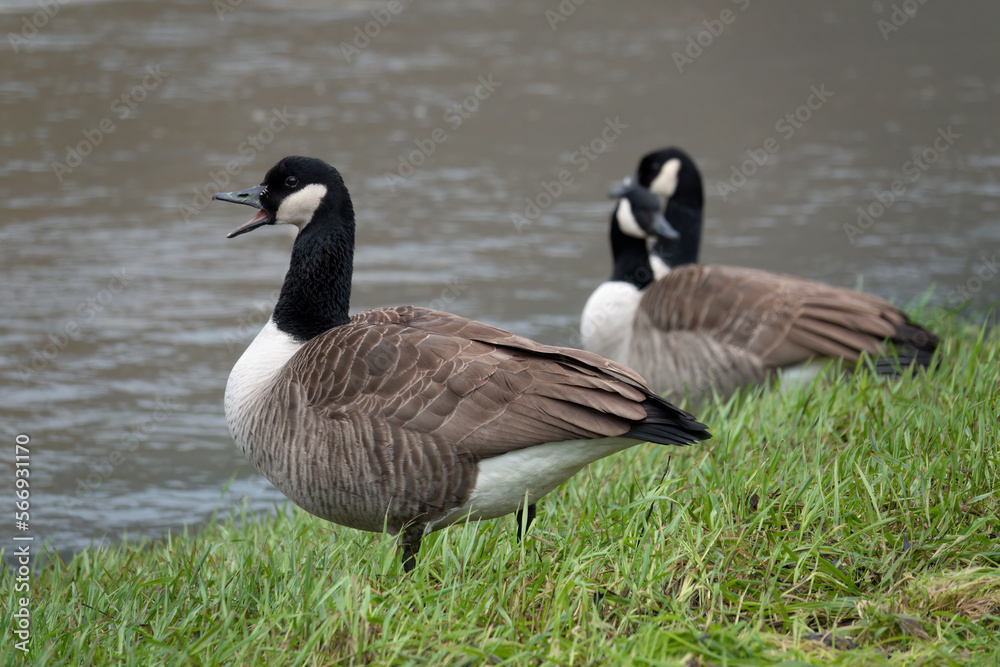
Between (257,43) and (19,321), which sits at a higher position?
(257,43)

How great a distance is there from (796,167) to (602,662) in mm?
8820

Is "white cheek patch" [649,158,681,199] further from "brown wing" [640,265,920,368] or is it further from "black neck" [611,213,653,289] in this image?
"brown wing" [640,265,920,368]

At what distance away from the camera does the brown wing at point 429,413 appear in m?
3.44

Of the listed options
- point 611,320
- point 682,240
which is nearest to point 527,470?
point 611,320

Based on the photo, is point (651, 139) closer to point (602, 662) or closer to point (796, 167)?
point (796, 167)

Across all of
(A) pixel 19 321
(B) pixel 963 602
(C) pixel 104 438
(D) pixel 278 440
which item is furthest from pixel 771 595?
(A) pixel 19 321

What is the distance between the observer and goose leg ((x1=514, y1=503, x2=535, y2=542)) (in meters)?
3.57

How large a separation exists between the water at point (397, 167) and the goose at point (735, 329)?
36.4 inches

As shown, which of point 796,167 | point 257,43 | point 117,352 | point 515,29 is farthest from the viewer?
point 515,29

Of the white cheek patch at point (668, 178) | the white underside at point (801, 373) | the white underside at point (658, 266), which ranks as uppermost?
the white cheek patch at point (668, 178)

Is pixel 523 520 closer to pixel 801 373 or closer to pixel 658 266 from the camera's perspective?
pixel 801 373

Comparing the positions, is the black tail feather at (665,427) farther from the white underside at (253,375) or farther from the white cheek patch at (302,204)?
the white cheek patch at (302,204)

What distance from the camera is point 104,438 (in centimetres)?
616

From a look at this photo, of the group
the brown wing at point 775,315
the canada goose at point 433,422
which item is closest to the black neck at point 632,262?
the brown wing at point 775,315
